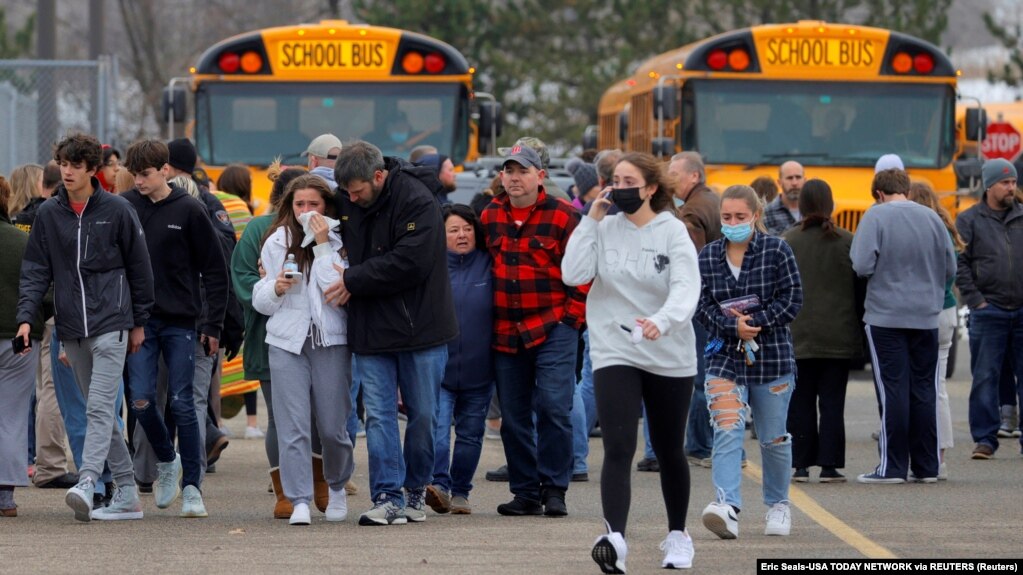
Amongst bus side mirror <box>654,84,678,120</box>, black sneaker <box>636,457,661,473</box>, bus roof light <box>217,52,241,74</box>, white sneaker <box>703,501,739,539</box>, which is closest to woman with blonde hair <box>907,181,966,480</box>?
black sneaker <box>636,457,661,473</box>

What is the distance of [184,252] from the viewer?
9180 mm

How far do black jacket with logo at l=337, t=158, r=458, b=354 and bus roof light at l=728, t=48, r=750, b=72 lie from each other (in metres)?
8.75

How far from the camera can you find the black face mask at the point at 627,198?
750cm

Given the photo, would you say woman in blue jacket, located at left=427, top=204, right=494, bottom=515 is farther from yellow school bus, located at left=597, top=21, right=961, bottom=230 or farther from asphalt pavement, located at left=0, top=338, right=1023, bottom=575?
yellow school bus, located at left=597, top=21, right=961, bottom=230

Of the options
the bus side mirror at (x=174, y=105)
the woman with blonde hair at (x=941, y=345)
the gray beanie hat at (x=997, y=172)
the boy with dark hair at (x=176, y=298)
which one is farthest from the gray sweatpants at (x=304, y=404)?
the bus side mirror at (x=174, y=105)

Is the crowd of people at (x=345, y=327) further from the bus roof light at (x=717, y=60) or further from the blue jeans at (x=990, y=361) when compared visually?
the bus roof light at (x=717, y=60)

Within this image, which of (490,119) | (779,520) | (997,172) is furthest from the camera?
(490,119)

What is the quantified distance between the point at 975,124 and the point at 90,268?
34.5ft

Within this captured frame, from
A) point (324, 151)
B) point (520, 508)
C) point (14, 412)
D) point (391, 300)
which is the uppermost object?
point (324, 151)

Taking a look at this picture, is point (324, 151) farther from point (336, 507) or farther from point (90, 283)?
point (336, 507)

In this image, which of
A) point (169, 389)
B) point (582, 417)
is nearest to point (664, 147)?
point (582, 417)

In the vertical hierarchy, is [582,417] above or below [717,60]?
A: below

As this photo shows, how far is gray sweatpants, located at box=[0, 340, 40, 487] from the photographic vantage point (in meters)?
9.18

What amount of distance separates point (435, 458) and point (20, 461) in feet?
6.52
